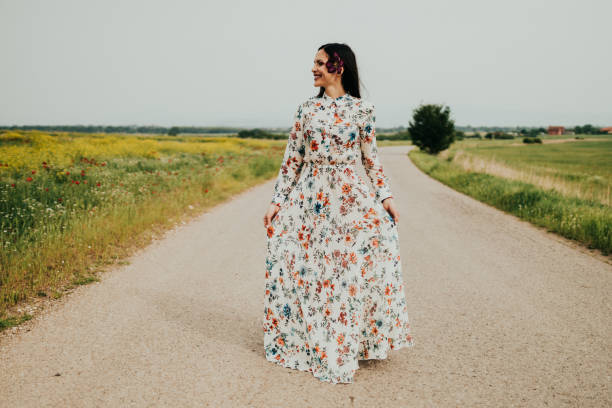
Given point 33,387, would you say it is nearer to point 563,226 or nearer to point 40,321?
point 40,321

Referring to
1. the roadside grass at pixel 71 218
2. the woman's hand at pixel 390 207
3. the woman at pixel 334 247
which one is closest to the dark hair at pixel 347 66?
the woman at pixel 334 247

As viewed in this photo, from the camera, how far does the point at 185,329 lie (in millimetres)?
3402

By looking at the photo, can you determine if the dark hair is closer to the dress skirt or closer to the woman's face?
the woman's face

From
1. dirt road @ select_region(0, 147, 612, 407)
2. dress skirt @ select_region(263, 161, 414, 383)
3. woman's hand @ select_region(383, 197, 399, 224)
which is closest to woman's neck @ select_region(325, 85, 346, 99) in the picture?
dress skirt @ select_region(263, 161, 414, 383)

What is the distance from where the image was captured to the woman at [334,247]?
2750 millimetres

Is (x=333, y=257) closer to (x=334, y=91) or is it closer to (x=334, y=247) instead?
(x=334, y=247)

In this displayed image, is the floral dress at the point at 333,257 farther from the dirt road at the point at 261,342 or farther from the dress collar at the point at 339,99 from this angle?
the dirt road at the point at 261,342

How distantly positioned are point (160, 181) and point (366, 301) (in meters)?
8.72

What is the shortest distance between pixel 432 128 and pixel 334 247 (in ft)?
134

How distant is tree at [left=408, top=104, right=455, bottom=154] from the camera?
40.7 metres

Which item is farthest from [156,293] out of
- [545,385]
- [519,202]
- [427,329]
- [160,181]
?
[519,202]

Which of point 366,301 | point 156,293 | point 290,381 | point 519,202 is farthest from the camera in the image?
point 519,202

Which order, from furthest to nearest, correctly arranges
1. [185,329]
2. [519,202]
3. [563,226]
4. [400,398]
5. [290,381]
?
[519,202]
[563,226]
[185,329]
[290,381]
[400,398]

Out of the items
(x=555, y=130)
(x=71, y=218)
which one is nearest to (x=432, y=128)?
(x=71, y=218)
